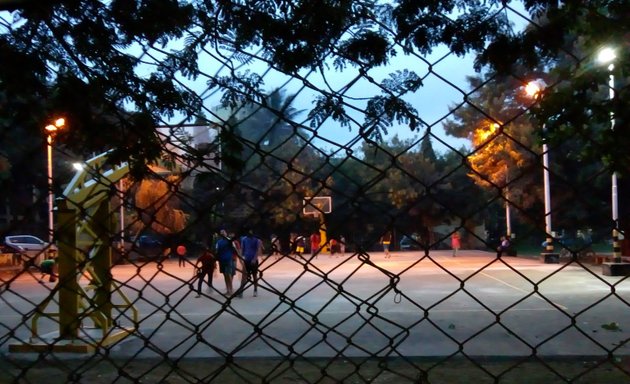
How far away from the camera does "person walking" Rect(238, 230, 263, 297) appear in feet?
6.94

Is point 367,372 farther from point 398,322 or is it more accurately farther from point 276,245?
point 276,245

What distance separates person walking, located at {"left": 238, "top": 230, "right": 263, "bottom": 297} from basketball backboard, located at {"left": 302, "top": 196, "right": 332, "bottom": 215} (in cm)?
18

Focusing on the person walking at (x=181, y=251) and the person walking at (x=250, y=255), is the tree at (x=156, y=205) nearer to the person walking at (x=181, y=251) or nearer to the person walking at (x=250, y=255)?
the person walking at (x=181, y=251)

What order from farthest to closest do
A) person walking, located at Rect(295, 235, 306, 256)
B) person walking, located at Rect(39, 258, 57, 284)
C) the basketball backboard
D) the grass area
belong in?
the grass area, person walking, located at Rect(39, 258, 57, 284), person walking, located at Rect(295, 235, 306, 256), the basketball backboard

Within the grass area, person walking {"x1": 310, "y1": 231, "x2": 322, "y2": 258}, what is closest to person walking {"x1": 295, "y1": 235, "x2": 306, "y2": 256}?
person walking {"x1": 310, "y1": 231, "x2": 322, "y2": 258}

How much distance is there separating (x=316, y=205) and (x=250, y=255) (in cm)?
77

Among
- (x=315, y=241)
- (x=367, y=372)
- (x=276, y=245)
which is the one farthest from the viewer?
(x=367, y=372)

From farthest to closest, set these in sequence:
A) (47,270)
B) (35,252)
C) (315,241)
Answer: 1. (35,252)
2. (47,270)
3. (315,241)

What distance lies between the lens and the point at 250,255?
2639 mm

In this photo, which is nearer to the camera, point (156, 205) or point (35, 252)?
point (156, 205)

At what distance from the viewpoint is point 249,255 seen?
2.61 meters

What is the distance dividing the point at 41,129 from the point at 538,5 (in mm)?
1408

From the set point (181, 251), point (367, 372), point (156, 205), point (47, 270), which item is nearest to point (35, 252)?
point (47, 270)

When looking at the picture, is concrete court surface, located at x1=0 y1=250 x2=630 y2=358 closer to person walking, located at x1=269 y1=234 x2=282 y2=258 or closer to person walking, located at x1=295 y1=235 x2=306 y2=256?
person walking, located at x1=295 y1=235 x2=306 y2=256
